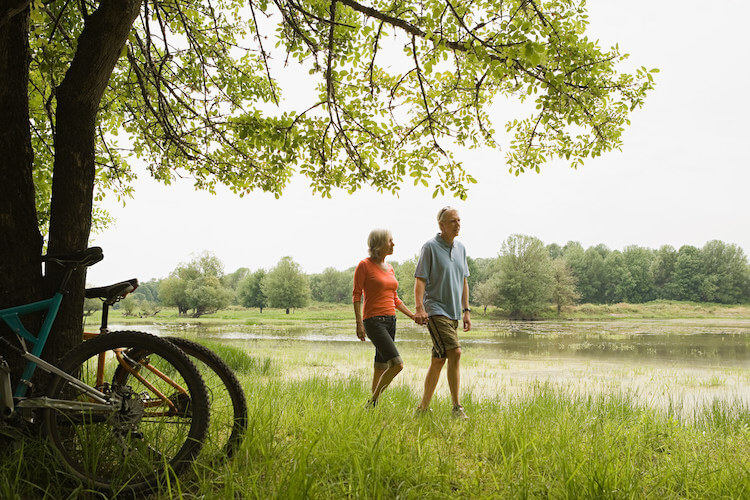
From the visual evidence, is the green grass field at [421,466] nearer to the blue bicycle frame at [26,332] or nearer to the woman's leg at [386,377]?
the blue bicycle frame at [26,332]

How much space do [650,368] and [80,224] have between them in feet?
42.5

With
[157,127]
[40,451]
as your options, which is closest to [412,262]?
[157,127]

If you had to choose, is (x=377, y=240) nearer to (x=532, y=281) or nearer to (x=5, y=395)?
(x=5, y=395)

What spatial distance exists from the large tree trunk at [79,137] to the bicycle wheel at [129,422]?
67cm

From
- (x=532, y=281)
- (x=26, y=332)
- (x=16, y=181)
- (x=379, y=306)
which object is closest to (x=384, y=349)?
(x=379, y=306)

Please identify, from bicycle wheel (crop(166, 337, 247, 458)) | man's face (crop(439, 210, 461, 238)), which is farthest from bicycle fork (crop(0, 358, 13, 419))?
man's face (crop(439, 210, 461, 238))

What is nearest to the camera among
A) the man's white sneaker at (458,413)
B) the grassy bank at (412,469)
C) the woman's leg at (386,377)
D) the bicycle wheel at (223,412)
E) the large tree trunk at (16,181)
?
the grassy bank at (412,469)

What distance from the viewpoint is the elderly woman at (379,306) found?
14.5ft

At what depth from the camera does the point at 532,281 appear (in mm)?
53562

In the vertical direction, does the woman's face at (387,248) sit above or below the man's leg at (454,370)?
above

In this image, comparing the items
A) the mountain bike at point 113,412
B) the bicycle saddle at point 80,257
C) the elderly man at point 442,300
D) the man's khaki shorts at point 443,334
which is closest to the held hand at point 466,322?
the elderly man at point 442,300

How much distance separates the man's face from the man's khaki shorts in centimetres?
77

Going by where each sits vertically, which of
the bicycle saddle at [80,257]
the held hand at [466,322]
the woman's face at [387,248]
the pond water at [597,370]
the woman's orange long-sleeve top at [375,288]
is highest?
the woman's face at [387,248]

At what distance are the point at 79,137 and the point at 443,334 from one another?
3.03 metres
